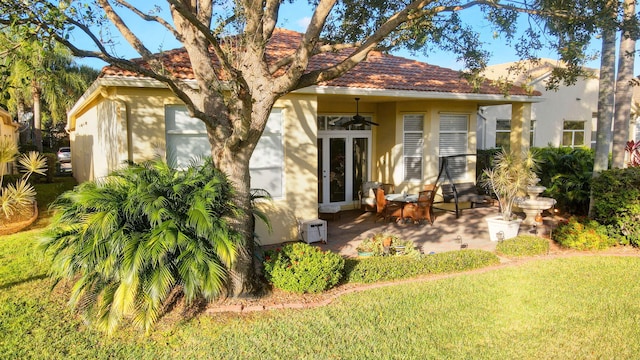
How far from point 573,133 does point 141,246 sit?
85.6 ft

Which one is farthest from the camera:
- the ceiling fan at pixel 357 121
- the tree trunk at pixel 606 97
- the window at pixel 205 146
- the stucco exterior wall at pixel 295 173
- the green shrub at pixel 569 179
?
the ceiling fan at pixel 357 121

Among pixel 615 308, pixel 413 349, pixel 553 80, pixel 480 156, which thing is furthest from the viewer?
pixel 480 156

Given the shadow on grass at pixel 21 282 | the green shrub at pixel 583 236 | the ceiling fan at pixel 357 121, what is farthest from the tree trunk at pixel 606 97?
the shadow on grass at pixel 21 282

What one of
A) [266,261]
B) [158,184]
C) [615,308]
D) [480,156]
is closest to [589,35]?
[615,308]

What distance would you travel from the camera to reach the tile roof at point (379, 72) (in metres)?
10.5

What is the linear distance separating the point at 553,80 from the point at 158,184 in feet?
25.1

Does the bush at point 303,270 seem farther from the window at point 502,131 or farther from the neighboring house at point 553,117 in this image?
the window at point 502,131

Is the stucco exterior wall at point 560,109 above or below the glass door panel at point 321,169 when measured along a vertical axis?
above

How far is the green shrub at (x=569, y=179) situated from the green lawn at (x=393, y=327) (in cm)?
Result: 591

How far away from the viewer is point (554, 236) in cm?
1010

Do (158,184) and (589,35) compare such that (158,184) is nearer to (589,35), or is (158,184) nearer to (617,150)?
(589,35)

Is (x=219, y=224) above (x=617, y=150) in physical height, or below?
below

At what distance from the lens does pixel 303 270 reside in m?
6.79

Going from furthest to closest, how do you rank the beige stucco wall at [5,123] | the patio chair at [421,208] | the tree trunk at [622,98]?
1. the beige stucco wall at [5,123]
2. the patio chair at [421,208]
3. the tree trunk at [622,98]
